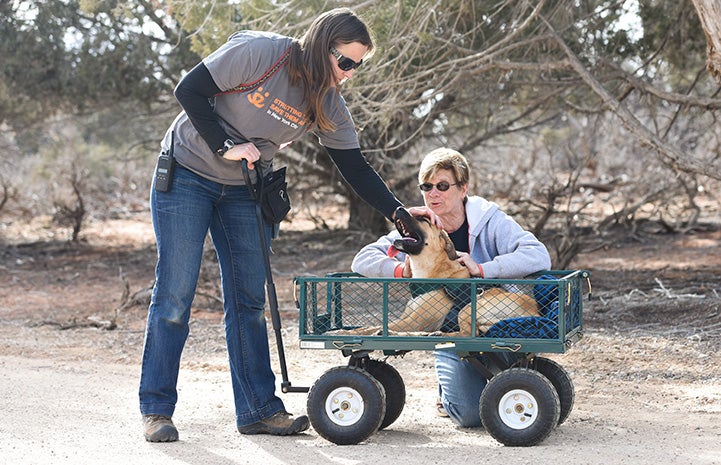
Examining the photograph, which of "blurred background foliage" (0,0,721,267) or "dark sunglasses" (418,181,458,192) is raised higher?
"blurred background foliage" (0,0,721,267)

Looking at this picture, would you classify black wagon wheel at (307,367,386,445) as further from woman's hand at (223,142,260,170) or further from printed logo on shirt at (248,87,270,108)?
printed logo on shirt at (248,87,270,108)

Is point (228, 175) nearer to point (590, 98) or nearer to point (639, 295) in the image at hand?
point (639, 295)

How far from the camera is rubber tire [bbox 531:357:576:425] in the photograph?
4.80 meters

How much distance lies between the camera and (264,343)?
194 inches

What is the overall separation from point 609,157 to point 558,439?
53.3 feet

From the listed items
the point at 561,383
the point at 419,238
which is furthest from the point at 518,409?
the point at 419,238

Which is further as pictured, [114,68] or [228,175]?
[114,68]

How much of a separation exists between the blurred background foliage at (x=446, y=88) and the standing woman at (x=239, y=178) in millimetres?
2941

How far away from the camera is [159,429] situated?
4543 mm

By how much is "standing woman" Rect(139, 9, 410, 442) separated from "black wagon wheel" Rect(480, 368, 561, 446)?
921mm

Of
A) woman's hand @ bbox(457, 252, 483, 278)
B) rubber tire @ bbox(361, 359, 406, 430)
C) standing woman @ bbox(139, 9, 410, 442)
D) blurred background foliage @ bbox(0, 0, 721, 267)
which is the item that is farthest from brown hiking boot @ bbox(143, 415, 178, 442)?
blurred background foliage @ bbox(0, 0, 721, 267)

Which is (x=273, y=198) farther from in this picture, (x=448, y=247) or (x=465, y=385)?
(x=465, y=385)

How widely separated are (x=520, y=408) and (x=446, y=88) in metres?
4.34

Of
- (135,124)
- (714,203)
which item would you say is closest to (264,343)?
(135,124)
